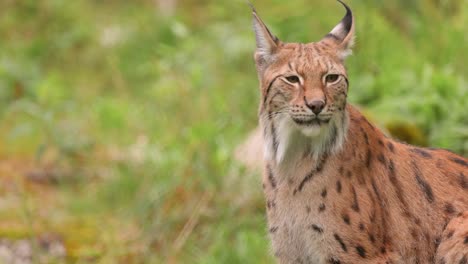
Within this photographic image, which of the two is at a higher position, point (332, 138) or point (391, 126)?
point (332, 138)

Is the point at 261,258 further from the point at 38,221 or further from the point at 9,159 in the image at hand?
the point at 9,159

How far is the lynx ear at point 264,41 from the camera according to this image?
17.3ft

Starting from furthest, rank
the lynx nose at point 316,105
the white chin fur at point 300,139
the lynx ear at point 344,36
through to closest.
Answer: the lynx ear at point 344,36 < the white chin fur at point 300,139 < the lynx nose at point 316,105

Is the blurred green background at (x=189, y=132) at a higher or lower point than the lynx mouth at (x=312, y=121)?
lower

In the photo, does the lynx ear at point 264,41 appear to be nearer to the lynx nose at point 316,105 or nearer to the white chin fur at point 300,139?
the white chin fur at point 300,139

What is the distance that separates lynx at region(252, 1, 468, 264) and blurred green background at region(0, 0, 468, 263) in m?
1.92

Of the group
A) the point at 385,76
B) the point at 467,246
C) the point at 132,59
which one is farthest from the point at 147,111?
the point at 467,246

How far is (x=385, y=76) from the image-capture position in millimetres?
8914

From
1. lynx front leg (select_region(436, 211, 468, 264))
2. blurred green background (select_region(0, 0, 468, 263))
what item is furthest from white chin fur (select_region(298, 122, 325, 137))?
blurred green background (select_region(0, 0, 468, 263))

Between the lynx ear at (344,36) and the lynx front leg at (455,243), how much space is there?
3.85 ft

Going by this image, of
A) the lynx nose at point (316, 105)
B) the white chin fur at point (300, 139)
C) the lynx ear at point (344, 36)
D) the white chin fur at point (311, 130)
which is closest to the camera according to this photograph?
the lynx nose at point (316, 105)

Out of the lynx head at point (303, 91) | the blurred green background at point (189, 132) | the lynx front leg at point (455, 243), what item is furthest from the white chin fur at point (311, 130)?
the blurred green background at point (189, 132)

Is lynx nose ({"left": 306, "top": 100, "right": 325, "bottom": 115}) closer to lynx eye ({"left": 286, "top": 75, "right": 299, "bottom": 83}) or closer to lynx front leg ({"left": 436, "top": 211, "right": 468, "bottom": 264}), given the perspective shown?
lynx eye ({"left": 286, "top": 75, "right": 299, "bottom": 83})

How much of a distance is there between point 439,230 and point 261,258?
204 centimetres
